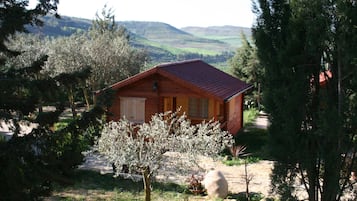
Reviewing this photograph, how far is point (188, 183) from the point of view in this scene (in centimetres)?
1247


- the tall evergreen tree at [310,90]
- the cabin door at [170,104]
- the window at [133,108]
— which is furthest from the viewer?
the cabin door at [170,104]

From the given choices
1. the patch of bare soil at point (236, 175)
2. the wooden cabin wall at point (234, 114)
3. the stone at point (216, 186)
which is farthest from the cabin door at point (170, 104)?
the stone at point (216, 186)

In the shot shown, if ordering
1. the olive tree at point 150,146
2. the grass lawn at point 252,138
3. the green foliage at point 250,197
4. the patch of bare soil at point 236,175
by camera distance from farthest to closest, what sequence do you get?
the grass lawn at point 252,138
the patch of bare soil at point 236,175
the green foliage at point 250,197
the olive tree at point 150,146

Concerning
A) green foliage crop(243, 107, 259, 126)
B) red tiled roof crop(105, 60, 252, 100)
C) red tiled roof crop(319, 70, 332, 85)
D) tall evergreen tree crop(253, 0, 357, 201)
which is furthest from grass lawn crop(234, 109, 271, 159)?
red tiled roof crop(319, 70, 332, 85)

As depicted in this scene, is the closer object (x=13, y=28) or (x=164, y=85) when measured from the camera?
(x=13, y=28)

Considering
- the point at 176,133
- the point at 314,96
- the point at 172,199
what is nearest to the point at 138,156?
the point at 176,133

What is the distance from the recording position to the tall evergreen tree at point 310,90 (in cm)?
599

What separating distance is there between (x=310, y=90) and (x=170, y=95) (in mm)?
11428

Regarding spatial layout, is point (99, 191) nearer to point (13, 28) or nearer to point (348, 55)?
point (13, 28)

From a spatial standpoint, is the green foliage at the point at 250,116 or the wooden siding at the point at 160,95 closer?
the wooden siding at the point at 160,95

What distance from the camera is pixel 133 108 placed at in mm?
18547

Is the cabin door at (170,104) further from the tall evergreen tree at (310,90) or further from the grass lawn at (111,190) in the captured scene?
the tall evergreen tree at (310,90)

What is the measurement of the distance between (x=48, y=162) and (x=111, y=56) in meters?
19.5

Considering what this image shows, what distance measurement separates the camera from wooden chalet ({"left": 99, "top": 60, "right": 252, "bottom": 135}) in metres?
17.5
